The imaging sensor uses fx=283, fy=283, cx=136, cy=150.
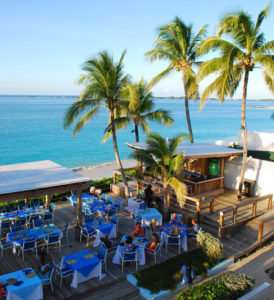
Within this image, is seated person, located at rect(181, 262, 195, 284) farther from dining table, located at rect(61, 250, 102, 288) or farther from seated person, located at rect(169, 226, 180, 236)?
dining table, located at rect(61, 250, 102, 288)

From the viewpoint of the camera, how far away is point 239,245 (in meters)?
10.8

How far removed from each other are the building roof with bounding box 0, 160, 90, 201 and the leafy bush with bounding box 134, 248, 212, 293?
3790mm

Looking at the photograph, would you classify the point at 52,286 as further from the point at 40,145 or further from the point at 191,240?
the point at 40,145

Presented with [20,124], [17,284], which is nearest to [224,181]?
[17,284]

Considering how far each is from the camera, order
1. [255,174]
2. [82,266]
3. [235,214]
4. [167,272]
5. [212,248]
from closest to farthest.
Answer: [82,266] → [167,272] → [212,248] → [235,214] → [255,174]

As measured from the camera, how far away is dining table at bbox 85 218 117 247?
405 inches

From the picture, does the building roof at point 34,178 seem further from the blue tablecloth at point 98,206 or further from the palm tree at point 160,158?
the palm tree at point 160,158

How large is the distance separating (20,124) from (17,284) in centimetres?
8908

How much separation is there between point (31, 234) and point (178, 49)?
14175mm

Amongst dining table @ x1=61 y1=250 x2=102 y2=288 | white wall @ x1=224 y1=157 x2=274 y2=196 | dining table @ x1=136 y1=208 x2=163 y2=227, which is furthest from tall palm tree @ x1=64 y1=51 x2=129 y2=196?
white wall @ x1=224 y1=157 x2=274 y2=196

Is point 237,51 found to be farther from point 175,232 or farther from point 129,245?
point 129,245

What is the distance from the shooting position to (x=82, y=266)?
7.72m

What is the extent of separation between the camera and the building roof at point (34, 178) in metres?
9.19

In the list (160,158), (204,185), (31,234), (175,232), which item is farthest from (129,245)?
(204,185)
